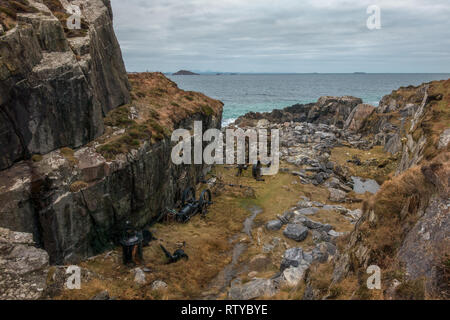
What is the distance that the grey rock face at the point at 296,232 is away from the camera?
1812cm

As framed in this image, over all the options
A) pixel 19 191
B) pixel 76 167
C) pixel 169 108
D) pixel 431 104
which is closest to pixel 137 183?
pixel 76 167

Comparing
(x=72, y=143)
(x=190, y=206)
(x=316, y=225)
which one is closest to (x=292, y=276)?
(x=316, y=225)

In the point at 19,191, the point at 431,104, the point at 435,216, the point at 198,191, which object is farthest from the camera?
the point at 198,191

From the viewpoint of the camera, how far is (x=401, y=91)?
56531 mm

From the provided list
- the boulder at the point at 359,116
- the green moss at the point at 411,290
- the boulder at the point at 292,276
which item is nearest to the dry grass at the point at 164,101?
the boulder at the point at 292,276

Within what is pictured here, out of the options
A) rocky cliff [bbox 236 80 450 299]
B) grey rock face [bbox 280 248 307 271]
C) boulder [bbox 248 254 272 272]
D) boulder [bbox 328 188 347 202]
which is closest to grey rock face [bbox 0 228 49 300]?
rocky cliff [bbox 236 80 450 299]

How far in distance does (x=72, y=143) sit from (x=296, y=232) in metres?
14.5

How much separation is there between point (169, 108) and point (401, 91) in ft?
173

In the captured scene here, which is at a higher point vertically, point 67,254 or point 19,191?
point 19,191

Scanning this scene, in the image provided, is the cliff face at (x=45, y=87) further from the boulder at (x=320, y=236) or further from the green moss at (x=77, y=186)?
the boulder at (x=320, y=236)

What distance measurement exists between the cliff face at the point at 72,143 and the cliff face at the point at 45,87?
0.04 meters

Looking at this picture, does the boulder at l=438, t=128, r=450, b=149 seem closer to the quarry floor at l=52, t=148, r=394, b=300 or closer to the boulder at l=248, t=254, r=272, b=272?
the quarry floor at l=52, t=148, r=394, b=300

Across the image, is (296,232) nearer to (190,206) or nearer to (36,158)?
(190,206)
